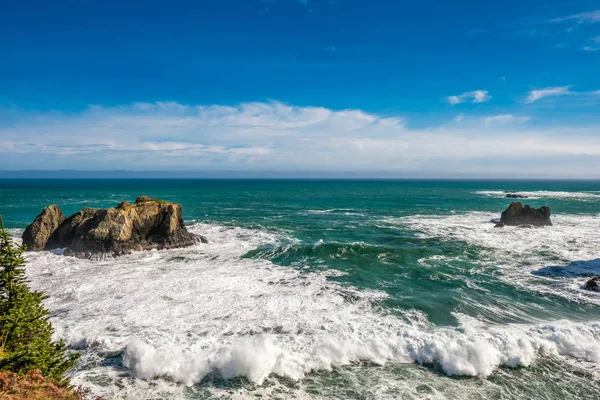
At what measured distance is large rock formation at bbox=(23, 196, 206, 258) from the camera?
3084cm

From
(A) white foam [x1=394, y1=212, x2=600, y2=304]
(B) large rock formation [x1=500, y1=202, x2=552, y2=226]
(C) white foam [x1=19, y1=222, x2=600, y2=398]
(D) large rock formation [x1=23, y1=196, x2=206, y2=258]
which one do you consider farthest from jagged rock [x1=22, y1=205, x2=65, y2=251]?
(B) large rock formation [x1=500, y1=202, x2=552, y2=226]

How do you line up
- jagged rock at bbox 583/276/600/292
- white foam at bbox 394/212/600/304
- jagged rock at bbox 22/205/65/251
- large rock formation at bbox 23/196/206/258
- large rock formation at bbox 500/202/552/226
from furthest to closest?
large rock formation at bbox 500/202/552/226
jagged rock at bbox 22/205/65/251
large rock formation at bbox 23/196/206/258
white foam at bbox 394/212/600/304
jagged rock at bbox 583/276/600/292

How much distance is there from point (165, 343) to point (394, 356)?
10994 mm

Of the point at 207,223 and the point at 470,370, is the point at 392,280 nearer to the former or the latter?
the point at 470,370

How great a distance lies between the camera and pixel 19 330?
1059 centimetres

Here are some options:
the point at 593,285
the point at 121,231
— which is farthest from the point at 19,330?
the point at 593,285

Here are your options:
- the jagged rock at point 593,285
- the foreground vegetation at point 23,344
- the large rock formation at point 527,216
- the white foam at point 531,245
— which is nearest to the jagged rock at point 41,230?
the foreground vegetation at point 23,344

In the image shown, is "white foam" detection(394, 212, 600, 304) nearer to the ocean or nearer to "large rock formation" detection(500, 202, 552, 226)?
the ocean

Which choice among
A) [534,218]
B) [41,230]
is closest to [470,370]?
[41,230]

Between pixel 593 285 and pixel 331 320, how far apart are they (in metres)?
19.7

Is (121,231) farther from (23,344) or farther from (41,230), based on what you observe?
(23,344)

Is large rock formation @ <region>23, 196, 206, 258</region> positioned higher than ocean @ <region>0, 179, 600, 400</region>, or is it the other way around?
large rock formation @ <region>23, 196, 206, 258</region>

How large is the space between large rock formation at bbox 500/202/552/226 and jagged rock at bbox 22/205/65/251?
60.1m

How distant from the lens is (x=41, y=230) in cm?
3294
